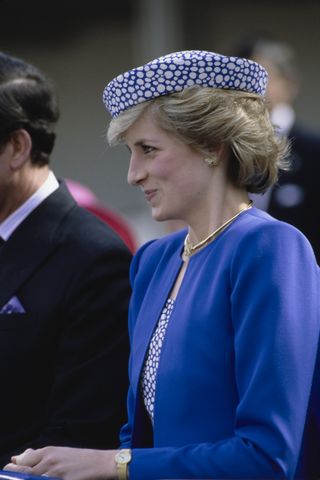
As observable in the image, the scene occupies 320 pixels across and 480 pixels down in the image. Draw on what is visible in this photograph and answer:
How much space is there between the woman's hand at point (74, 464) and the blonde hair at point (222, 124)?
2.39 ft

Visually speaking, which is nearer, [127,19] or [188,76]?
[188,76]

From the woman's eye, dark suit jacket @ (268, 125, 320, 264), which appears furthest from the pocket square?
dark suit jacket @ (268, 125, 320, 264)

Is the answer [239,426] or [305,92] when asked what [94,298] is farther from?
[305,92]

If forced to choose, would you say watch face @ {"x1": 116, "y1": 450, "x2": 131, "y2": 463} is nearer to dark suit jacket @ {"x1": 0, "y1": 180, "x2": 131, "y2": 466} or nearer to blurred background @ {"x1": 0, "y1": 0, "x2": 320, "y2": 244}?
dark suit jacket @ {"x1": 0, "y1": 180, "x2": 131, "y2": 466}

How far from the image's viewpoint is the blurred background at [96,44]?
10.0 meters

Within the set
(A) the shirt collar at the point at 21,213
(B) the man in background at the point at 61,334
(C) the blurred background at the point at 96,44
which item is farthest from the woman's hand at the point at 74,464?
(C) the blurred background at the point at 96,44

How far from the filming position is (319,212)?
16.1 feet

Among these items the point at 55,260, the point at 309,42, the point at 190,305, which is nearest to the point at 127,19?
the point at 309,42

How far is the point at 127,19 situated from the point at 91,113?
97cm

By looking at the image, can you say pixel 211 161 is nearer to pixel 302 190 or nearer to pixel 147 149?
pixel 147 149

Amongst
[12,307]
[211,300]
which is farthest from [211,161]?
[12,307]

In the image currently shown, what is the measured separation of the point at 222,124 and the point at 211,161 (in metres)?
0.09

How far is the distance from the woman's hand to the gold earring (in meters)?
0.70

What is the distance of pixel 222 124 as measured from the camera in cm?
263
